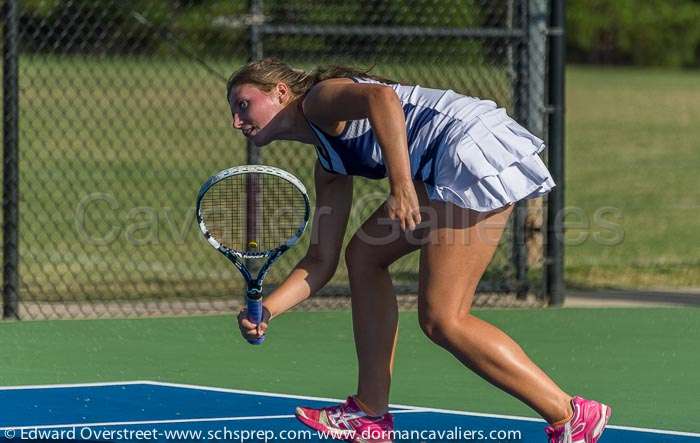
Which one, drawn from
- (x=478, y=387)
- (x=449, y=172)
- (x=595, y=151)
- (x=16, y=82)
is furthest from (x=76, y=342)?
(x=595, y=151)

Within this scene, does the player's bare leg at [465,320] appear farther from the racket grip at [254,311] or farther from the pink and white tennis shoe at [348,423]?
the racket grip at [254,311]

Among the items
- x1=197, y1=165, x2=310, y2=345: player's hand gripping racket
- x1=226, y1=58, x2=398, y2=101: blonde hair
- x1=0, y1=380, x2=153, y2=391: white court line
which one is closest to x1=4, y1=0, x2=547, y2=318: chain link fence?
x1=197, y1=165, x2=310, y2=345: player's hand gripping racket

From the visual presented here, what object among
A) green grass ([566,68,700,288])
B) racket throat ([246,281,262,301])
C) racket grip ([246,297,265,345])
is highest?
racket throat ([246,281,262,301])

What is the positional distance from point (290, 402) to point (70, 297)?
3.38 metres

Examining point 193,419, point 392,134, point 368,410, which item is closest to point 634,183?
point 193,419

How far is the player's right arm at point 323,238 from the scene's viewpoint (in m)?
5.67

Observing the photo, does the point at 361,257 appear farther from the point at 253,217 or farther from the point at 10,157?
the point at 10,157

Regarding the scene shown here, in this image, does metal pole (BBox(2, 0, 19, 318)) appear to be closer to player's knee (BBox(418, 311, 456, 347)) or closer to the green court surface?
the green court surface

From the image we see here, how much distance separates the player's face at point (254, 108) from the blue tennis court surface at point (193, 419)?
4.10ft

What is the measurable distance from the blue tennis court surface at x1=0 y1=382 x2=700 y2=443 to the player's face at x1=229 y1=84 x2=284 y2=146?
1.25 metres

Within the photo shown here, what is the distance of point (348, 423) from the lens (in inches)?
220

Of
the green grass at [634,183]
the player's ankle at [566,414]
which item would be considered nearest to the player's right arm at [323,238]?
the player's ankle at [566,414]

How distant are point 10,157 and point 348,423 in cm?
376

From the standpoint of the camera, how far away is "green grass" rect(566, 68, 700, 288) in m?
11.1
